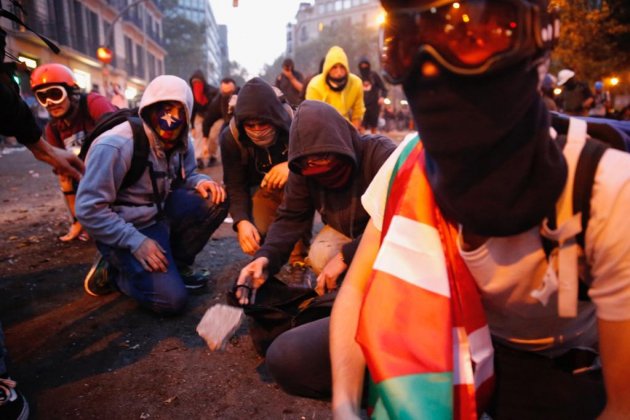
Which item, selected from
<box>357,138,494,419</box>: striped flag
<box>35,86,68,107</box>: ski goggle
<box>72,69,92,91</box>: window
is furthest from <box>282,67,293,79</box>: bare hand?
<box>72,69,92,91</box>: window

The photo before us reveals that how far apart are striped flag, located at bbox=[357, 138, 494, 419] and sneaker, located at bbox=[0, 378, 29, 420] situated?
1.52 meters

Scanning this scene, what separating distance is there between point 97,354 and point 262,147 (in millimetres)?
1681

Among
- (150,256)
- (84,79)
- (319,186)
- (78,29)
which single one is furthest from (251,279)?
(84,79)

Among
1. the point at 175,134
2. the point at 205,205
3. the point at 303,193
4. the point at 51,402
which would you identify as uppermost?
the point at 175,134

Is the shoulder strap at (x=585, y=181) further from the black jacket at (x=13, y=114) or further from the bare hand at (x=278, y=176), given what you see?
the bare hand at (x=278, y=176)

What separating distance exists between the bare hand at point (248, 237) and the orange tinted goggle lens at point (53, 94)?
2.05 m

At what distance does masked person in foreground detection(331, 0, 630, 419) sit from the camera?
102cm

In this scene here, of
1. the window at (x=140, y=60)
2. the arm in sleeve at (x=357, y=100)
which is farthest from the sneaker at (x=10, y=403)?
the window at (x=140, y=60)

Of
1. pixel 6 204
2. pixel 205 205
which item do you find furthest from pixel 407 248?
pixel 6 204

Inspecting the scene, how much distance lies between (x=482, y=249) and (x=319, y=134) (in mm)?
1367

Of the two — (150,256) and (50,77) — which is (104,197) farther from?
(50,77)

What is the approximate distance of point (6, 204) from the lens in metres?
6.26

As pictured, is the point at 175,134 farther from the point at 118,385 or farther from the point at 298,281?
the point at 118,385

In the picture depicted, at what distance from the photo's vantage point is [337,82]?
6379 millimetres
